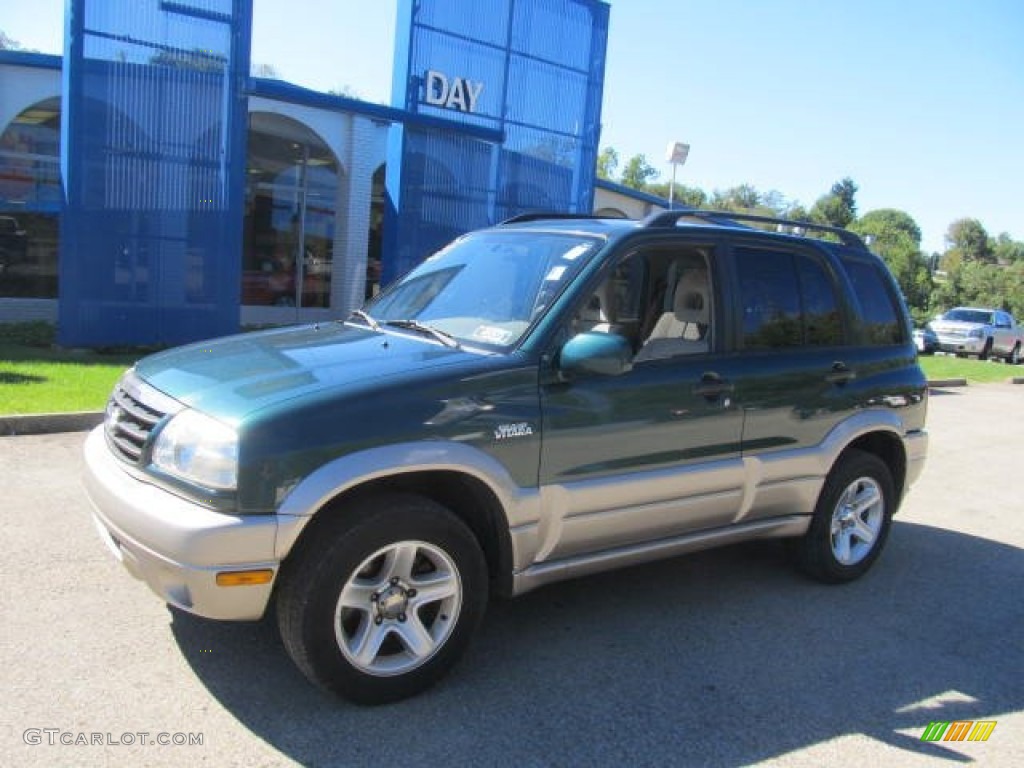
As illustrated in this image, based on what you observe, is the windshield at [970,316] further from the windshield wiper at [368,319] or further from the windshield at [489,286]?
the windshield wiper at [368,319]

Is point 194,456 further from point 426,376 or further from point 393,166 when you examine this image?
point 393,166

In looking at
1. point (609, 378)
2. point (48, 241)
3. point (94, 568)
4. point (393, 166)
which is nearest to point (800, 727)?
point (609, 378)

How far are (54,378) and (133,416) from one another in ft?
20.3

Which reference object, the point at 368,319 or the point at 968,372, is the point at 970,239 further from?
the point at 368,319

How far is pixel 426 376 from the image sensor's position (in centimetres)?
332

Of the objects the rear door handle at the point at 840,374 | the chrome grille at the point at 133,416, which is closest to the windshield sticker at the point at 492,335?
the chrome grille at the point at 133,416

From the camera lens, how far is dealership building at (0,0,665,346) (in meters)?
10.8

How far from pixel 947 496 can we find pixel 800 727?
4944mm

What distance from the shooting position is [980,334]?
26594 millimetres

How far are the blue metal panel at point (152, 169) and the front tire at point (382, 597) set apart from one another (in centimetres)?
920

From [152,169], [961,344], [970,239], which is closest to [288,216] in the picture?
[152,169]

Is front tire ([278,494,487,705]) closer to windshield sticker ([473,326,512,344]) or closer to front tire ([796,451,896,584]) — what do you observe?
windshield sticker ([473,326,512,344])

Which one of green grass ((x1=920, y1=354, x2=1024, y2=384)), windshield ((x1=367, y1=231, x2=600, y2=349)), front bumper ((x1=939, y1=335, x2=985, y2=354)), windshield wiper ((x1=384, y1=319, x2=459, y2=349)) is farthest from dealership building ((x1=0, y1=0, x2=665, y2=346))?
front bumper ((x1=939, y1=335, x2=985, y2=354))

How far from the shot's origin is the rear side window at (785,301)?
4488 mm
